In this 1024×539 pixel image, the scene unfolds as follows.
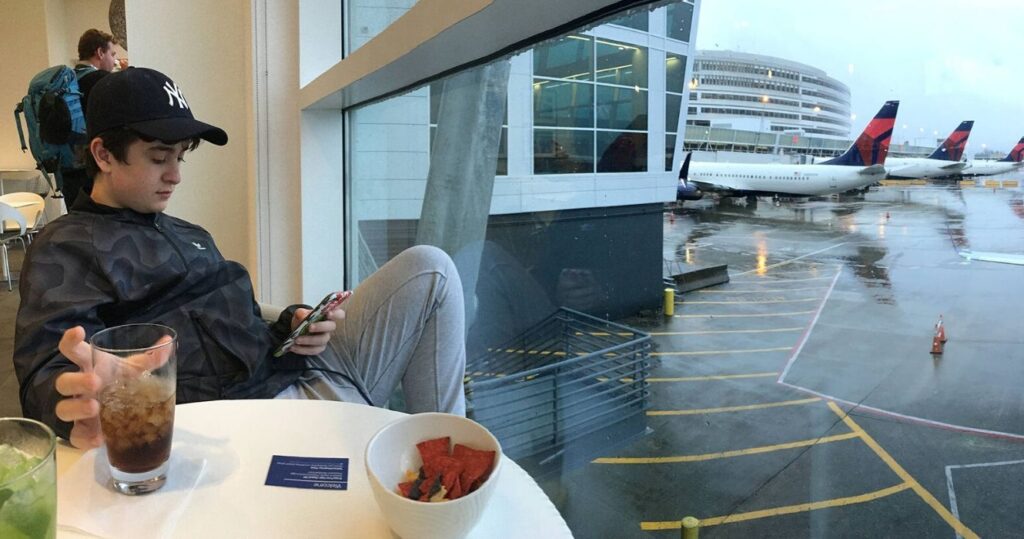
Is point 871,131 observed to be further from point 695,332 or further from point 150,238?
point 150,238

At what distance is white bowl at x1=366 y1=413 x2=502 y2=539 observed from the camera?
1.59 feet

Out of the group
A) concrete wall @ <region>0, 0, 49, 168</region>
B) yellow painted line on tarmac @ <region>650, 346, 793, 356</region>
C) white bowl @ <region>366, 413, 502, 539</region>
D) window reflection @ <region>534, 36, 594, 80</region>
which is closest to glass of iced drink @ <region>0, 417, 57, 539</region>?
white bowl @ <region>366, 413, 502, 539</region>

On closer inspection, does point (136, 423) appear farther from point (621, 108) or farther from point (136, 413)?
point (621, 108)

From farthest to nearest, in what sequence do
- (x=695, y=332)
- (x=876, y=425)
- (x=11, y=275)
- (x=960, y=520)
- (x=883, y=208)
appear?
(x=11, y=275), (x=695, y=332), (x=876, y=425), (x=883, y=208), (x=960, y=520)

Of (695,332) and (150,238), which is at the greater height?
(150,238)

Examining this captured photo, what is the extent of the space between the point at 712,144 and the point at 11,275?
5523 millimetres

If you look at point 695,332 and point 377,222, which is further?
point 377,222

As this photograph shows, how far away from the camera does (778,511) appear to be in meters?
1.51

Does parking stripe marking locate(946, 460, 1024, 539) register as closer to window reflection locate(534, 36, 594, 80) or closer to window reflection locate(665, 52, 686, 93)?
window reflection locate(665, 52, 686, 93)

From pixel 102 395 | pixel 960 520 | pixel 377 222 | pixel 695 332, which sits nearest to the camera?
pixel 102 395

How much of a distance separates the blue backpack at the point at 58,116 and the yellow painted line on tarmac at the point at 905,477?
9.15ft

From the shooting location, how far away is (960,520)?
105 centimetres

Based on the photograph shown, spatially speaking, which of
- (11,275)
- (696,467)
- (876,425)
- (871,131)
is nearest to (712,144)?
(871,131)

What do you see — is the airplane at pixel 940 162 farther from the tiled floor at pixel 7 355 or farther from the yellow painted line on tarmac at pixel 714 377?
the tiled floor at pixel 7 355
